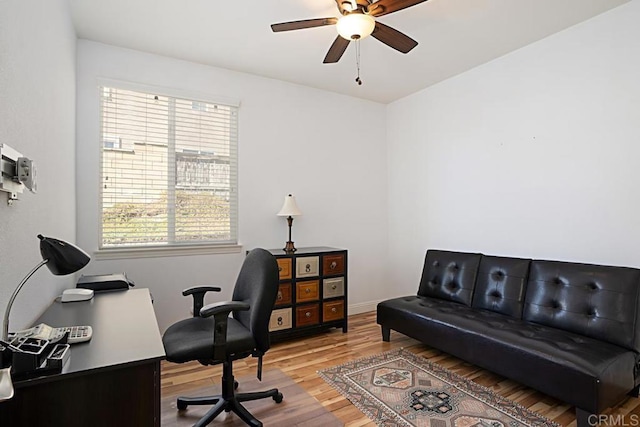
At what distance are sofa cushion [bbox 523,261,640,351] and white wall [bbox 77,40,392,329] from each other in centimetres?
207

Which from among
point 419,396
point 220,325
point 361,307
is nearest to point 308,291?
point 361,307

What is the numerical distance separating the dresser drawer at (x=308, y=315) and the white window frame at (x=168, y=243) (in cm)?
88

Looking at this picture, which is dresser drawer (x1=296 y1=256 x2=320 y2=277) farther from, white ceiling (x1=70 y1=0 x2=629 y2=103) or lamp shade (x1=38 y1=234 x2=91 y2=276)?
lamp shade (x1=38 y1=234 x2=91 y2=276)

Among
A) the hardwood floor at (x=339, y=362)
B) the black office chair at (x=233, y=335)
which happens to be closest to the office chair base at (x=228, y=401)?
the black office chair at (x=233, y=335)

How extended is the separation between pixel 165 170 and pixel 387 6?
2.37 meters

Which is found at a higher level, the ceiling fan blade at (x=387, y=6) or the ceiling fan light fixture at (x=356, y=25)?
the ceiling fan blade at (x=387, y=6)

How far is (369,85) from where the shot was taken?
4016mm

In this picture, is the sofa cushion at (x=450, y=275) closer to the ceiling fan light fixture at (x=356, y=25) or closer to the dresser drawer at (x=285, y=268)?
the dresser drawer at (x=285, y=268)

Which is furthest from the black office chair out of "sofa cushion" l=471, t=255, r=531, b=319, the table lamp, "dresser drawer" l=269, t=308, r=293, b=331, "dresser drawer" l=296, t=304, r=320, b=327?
"sofa cushion" l=471, t=255, r=531, b=319

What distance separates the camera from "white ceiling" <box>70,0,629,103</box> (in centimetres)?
249

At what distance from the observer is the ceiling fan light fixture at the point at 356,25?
2010mm

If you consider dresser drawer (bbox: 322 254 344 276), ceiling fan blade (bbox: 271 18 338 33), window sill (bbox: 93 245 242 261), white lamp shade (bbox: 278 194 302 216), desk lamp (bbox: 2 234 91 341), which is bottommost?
dresser drawer (bbox: 322 254 344 276)

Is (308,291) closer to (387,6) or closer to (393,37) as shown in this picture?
(393,37)

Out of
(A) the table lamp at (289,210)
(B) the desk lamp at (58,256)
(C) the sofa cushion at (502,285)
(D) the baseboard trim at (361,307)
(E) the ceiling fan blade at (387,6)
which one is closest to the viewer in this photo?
(B) the desk lamp at (58,256)
